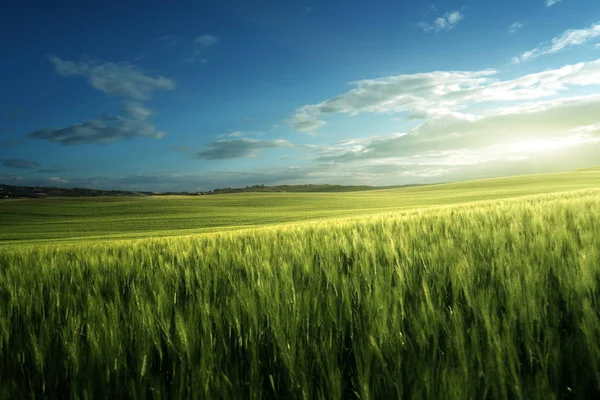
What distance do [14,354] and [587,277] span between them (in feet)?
7.27

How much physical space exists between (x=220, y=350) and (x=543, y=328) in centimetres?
104

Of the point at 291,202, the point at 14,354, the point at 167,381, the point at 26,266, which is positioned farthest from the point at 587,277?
the point at 291,202

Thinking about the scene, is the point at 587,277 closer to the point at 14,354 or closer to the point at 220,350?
the point at 220,350

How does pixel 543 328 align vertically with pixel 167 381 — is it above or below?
above

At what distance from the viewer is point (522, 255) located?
2215 mm

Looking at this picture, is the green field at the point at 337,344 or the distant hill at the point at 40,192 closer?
the green field at the point at 337,344

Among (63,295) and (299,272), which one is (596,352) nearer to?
(299,272)

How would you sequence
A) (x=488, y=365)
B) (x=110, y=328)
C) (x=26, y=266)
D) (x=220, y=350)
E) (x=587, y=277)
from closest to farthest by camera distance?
(x=488, y=365)
(x=220, y=350)
(x=110, y=328)
(x=587, y=277)
(x=26, y=266)

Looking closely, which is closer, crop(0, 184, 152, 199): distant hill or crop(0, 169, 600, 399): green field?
crop(0, 169, 600, 399): green field

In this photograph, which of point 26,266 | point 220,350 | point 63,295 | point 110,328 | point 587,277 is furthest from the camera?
point 26,266

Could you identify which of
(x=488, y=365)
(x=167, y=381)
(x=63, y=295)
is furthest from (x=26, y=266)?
(x=488, y=365)

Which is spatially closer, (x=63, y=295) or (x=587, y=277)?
(x=587, y=277)

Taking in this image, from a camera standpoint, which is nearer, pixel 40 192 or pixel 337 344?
pixel 337 344

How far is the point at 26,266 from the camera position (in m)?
3.58
